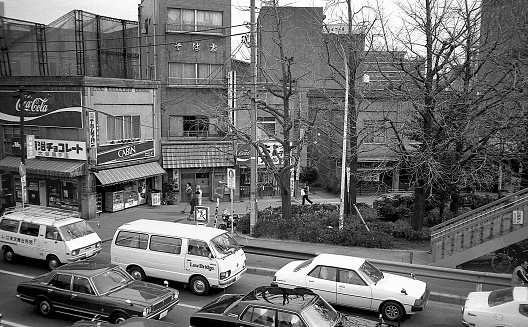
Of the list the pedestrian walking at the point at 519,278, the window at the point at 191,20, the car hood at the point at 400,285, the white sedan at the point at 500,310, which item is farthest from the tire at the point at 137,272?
the window at the point at 191,20

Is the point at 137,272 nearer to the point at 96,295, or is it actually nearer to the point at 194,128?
the point at 96,295

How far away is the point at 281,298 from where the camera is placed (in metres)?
10.5

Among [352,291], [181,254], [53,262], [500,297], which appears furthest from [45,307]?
[500,297]

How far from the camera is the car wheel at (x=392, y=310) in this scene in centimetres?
1257

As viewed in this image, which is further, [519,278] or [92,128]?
[92,128]

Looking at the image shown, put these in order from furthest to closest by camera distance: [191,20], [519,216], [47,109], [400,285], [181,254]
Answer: [191,20], [47,109], [519,216], [181,254], [400,285]

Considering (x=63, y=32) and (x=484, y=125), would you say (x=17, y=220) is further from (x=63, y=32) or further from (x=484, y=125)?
(x=484, y=125)

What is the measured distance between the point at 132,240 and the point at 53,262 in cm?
374

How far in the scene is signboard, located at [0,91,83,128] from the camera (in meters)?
25.6

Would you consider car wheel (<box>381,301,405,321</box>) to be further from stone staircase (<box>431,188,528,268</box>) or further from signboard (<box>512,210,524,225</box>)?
signboard (<box>512,210,524,225</box>)


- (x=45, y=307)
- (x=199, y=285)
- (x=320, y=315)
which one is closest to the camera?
(x=320, y=315)

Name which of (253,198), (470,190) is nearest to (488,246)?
(253,198)

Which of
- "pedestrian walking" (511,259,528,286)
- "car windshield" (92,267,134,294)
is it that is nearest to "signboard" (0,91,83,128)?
"car windshield" (92,267,134,294)

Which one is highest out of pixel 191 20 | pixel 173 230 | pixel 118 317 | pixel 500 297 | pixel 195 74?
pixel 191 20
